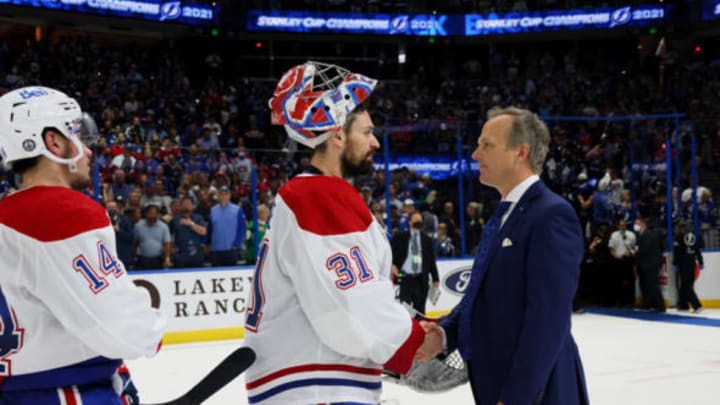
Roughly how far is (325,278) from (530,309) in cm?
62

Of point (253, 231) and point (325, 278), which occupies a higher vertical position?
point (325, 278)

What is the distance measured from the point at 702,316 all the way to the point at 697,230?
5.40ft

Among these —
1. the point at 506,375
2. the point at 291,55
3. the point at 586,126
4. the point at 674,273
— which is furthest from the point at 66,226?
the point at 291,55

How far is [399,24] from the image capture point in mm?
26891

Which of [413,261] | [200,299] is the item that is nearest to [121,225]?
[200,299]

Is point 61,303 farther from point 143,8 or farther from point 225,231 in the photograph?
point 143,8

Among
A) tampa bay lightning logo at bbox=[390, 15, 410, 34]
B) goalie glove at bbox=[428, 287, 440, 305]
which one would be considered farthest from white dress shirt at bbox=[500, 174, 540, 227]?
tampa bay lightning logo at bbox=[390, 15, 410, 34]

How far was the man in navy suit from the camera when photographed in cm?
251

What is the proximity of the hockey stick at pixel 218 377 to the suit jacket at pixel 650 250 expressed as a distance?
11.9 metres

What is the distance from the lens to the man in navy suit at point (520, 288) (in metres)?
2.51

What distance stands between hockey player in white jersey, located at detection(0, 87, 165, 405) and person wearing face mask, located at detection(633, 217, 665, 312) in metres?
12.1

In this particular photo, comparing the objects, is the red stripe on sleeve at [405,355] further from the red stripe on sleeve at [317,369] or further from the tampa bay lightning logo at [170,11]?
the tampa bay lightning logo at [170,11]

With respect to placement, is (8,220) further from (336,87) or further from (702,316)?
(702,316)

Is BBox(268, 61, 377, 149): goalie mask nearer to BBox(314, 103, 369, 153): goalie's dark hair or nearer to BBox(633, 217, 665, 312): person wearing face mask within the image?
BBox(314, 103, 369, 153): goalie's dark hair
